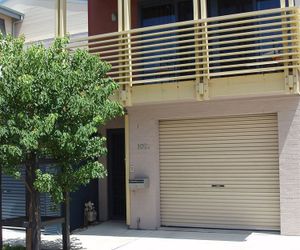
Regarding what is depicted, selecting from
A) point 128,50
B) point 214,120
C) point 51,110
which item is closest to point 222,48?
point 214,120

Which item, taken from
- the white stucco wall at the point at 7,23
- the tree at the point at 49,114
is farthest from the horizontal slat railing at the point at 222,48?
the white stucco wall at the point at 7,23

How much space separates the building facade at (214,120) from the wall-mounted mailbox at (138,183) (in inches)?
1.6

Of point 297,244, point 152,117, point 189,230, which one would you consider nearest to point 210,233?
point 189,230

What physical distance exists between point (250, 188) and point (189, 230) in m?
1.82

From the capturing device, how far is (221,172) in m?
11.7

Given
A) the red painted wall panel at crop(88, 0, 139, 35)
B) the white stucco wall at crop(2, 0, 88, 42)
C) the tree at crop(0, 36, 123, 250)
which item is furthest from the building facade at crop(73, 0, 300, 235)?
the white stucco wall at crop(2, 0, 88, 42)

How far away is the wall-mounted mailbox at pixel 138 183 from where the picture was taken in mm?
12047

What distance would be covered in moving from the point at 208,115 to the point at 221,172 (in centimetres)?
140

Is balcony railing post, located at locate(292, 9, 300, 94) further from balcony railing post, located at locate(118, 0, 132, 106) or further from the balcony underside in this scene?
balcony railing post, located at locate(118, 0, 132, 106)

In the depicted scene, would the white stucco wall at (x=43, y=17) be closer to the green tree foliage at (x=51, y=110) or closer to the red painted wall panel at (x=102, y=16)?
the red painted wall panel at (x=102, y=16)

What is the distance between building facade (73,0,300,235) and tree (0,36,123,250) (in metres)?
2.40

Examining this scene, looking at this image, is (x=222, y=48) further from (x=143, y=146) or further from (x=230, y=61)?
(x=143, y=146)

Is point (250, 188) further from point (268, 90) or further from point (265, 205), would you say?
point (268, 90)

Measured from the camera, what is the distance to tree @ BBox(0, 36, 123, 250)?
27.4 ft
